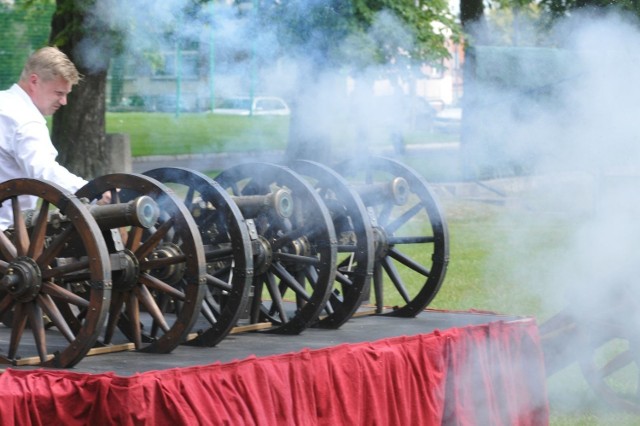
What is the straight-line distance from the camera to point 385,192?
19.9 feet

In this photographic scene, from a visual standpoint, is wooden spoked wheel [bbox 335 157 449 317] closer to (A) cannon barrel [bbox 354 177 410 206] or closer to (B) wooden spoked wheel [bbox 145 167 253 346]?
(A) cannon barrel [bbox 354 177 410 206]

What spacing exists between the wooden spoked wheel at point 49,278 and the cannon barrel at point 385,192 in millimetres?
1708

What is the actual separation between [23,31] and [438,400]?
69.8ft

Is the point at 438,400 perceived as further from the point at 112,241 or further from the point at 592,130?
the point at 592,130

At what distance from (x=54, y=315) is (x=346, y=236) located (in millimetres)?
1930

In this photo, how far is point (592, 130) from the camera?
7094 millimetres

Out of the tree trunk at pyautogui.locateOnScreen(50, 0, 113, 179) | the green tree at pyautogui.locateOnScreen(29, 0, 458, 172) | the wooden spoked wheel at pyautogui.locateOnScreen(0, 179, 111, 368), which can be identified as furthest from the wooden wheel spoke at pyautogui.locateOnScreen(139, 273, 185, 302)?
the tree trunk at pyautogui.locateOnScreen(50, 0, 113, 179)

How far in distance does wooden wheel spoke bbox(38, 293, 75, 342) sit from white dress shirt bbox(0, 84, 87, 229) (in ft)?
2.16

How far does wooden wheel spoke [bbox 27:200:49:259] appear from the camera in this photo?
4.67 metres

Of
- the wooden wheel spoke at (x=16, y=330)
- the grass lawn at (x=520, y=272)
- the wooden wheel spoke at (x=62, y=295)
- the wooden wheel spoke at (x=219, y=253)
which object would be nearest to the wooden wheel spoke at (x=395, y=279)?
the grass lawn at (x=520, y=272)

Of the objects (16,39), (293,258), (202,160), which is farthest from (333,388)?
(16,39)

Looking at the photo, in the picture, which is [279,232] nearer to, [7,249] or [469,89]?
[7,249]

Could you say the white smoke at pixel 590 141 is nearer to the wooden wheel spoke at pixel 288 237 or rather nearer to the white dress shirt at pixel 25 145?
the wooden wheel spoke at pixel 288 237

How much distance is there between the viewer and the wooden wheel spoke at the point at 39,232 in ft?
15.3
